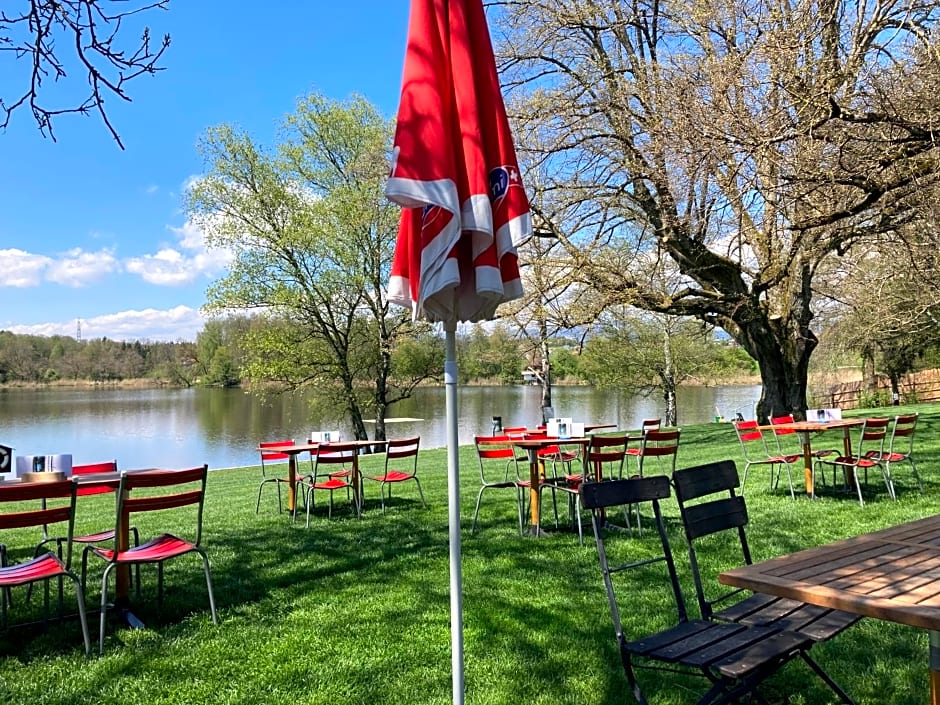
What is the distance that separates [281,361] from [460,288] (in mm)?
19289

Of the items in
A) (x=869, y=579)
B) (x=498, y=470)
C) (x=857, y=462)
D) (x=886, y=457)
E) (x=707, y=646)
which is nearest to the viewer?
(x=869, y=579)

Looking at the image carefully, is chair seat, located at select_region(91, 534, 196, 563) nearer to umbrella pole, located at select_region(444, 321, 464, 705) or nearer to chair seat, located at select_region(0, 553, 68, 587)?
chair seat, located at select_region(0, 553, 68, 587)

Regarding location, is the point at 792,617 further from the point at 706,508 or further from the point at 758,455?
the point at 758,455

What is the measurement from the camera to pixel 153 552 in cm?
382

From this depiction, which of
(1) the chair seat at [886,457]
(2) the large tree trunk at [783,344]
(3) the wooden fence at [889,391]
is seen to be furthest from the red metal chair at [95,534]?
(3) the wooden fence at [889,391]

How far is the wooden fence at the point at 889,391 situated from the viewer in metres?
29.9

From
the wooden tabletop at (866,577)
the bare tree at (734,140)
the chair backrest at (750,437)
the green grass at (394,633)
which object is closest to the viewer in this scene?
the wooden tabletop at (866,577)

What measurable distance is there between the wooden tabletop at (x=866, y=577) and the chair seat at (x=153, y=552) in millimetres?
2975

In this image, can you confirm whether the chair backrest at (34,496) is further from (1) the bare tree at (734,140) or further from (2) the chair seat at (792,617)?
(1) the bare tree at (734,140)

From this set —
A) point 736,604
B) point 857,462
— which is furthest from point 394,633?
point 857,462

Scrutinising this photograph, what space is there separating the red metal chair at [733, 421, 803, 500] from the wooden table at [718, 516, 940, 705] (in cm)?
524

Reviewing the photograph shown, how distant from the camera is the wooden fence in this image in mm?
29922

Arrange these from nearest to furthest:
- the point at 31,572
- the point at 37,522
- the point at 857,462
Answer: the point at 31,572
the point at 37,522
the point at 857,462

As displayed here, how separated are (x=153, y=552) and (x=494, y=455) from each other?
3.49 m
